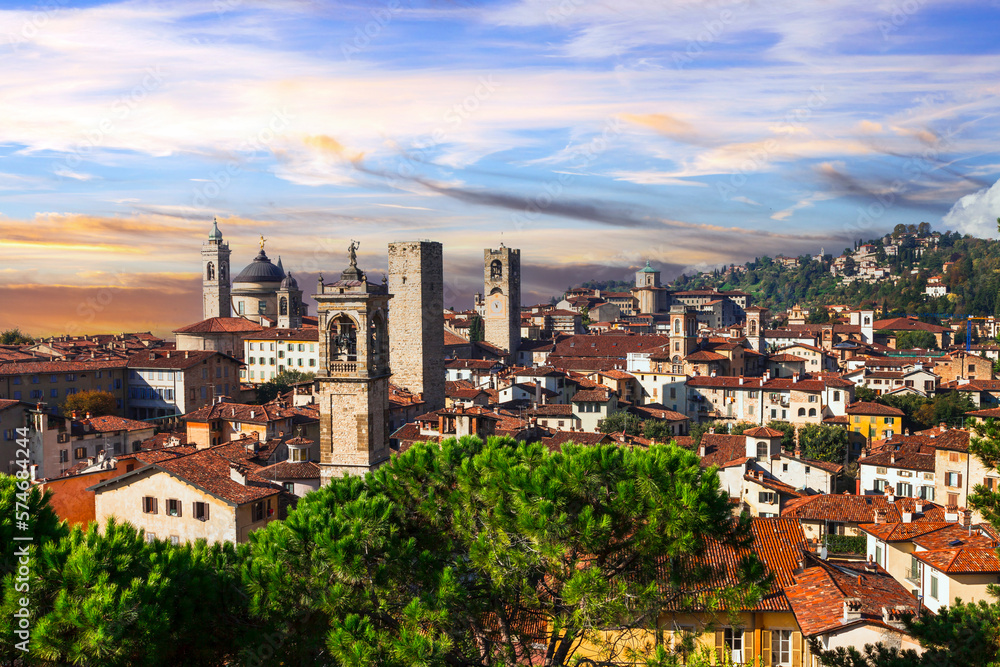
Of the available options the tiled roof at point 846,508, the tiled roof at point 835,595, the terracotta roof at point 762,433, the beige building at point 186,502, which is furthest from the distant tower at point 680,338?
the tiled roof at point 835,595

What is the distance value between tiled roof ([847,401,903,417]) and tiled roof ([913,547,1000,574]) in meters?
36.7

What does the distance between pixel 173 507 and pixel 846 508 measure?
809 inches

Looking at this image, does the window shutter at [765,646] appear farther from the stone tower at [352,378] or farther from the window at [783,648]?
the stone tower at [352,378]

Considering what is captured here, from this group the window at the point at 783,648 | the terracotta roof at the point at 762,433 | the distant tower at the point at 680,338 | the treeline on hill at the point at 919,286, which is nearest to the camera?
the window at the point at 783,648

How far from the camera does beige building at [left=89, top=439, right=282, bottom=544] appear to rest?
20469 mm

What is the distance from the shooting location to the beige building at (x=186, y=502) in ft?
67.2

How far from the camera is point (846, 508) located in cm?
2759

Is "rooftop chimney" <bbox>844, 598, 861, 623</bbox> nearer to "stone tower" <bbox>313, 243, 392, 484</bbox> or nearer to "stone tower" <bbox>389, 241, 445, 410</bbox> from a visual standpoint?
"stone tower" <bbox>313, 243, 392, 484</bbox>

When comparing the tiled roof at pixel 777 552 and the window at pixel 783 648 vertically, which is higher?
the tiled roof at pixel 777 552

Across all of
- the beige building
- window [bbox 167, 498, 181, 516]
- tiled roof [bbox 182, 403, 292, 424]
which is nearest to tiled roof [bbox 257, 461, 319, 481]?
the beige building

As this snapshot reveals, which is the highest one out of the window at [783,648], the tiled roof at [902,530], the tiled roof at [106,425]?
the tiled roof at [106,425]

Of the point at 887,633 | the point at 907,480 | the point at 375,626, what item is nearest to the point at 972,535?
the point at 887,633

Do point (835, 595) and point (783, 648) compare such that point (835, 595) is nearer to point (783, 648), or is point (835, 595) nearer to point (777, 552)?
point (783, 648)

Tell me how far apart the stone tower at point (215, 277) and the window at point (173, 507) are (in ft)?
263
